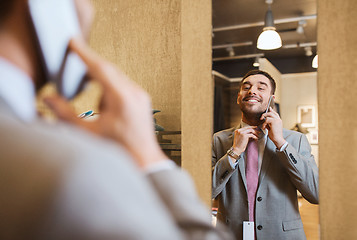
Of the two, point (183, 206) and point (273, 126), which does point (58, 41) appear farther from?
point (273, 126)

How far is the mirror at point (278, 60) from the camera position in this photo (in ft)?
3.73

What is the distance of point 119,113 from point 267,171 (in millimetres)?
862

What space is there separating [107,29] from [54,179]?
1.36 metres

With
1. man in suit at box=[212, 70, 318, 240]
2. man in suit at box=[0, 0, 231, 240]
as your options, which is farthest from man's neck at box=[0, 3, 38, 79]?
man in suit at box=[212, 70, 318, 240]

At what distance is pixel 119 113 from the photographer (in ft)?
1.13

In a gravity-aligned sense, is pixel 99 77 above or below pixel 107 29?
below

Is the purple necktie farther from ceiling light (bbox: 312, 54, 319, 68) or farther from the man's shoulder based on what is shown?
ceiling light (bbox: 312, 54, 319, 68)

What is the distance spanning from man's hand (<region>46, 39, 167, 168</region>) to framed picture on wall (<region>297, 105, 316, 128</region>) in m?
0.91

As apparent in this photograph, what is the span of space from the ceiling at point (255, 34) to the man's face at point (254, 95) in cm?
7

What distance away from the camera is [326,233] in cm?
108

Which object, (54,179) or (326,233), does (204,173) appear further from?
(54,179)

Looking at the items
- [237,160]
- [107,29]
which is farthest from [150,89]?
[237,160]

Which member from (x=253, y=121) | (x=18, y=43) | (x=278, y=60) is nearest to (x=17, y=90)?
(x=18, y=43)

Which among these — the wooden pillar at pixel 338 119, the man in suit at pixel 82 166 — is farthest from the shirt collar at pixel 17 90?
the wooden pillar at pixel 338 119
